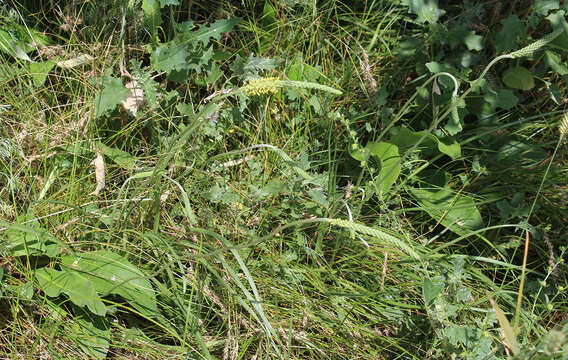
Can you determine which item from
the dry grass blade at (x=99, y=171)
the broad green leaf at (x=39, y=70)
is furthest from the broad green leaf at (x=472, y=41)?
the broad green leaf at (x=39, y=70)

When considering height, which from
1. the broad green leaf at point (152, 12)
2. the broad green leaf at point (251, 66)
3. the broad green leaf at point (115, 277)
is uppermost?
the broad green leaf at point (152, 12)

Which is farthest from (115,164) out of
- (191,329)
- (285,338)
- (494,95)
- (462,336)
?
(494,95)

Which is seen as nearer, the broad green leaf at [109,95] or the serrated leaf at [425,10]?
the broad green leaf at [109,95]

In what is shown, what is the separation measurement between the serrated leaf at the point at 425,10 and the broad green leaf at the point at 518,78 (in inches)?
15.4

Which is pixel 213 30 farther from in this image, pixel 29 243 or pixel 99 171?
pixel 29 243

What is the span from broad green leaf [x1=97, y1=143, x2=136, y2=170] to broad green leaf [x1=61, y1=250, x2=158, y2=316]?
15.5 inches

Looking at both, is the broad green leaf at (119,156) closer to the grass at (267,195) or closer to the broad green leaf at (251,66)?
the grass at (267,195)

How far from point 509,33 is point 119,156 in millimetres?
1605

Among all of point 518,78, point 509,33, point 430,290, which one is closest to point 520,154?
point 518,78

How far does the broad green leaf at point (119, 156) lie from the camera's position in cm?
193

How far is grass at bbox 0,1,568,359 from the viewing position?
1608mm

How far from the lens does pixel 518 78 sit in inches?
84.8

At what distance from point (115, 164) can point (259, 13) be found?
94cm

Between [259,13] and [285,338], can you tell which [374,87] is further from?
[285,338]
